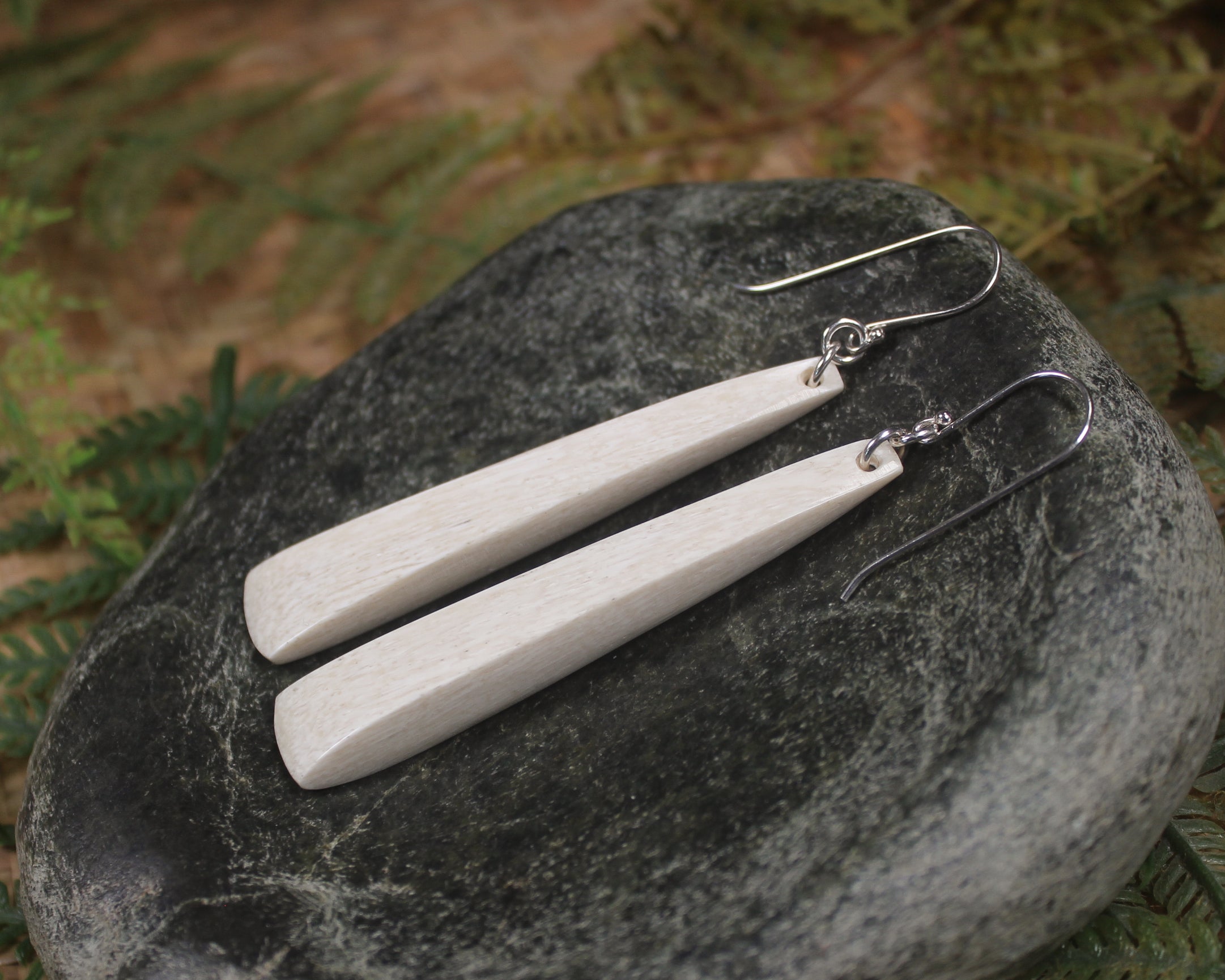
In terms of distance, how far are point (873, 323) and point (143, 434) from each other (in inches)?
48.1

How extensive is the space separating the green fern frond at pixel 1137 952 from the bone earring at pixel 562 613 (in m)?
0.45

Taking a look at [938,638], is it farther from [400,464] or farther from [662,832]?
[400,464]

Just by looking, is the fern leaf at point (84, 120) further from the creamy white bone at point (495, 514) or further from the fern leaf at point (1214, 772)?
the fern leaf at point (1214, 772)

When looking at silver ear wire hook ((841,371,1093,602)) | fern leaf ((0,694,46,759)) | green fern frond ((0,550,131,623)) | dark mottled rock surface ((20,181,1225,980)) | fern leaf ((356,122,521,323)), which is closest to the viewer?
dark mottled rock surface ((20,181,1225,980))

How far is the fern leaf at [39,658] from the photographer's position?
1408mm

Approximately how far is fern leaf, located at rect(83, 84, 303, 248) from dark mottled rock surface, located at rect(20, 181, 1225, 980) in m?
0.79

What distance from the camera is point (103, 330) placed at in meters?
1.85

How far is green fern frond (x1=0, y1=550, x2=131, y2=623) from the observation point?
1.49m

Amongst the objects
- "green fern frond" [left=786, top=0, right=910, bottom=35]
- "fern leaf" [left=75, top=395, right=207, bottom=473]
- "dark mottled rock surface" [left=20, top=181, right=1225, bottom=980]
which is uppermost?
"green fern frond" [left=786, top=0, right=910, bottom=35]

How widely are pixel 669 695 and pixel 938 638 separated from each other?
1.01ft

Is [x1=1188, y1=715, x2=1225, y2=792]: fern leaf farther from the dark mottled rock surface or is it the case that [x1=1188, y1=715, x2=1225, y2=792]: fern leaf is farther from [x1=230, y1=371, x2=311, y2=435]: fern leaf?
[x1=230, y1=371, x2=311, y2=435]: fern leaf

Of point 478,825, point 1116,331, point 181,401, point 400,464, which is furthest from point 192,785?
point 1116,331

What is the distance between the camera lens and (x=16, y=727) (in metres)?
1.35

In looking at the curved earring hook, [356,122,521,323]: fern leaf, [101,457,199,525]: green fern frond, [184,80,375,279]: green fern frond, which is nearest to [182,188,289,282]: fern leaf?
[184,80,375,279]: green fern frond
